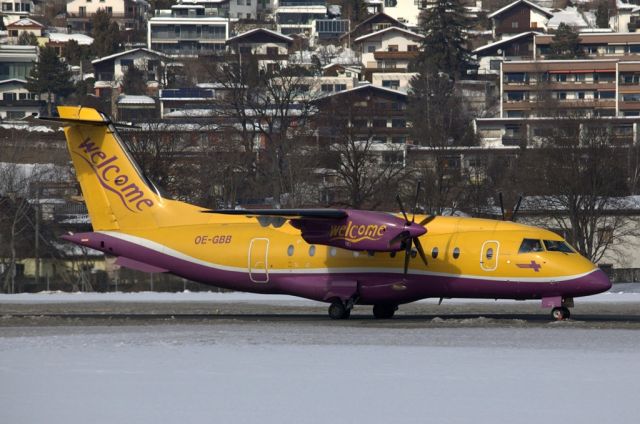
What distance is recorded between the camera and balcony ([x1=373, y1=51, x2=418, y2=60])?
160m

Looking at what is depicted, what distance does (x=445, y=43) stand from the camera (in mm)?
149875

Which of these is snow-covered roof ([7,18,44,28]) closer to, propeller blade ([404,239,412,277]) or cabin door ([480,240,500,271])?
propeller blade ([404,239,412,277])

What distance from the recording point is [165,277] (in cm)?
5347

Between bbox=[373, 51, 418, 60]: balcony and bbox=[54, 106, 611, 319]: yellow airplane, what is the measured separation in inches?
4973

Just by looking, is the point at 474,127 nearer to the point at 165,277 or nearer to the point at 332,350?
the point at 165,277

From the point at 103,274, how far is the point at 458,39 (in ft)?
329

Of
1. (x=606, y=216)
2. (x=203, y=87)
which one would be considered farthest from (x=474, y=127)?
(x=606, y=216)

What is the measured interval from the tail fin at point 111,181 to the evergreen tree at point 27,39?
145 metres

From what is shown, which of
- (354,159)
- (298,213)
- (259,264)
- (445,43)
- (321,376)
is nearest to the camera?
(321,376)

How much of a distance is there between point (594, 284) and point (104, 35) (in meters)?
156

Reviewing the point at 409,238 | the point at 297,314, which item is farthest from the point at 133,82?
the point at 409,238

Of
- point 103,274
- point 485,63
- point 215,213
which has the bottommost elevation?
point 103,274

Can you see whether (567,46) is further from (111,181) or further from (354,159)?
(111,181)

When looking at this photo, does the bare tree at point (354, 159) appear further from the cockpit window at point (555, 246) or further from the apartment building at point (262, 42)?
the apartment building at point (262, 42)
